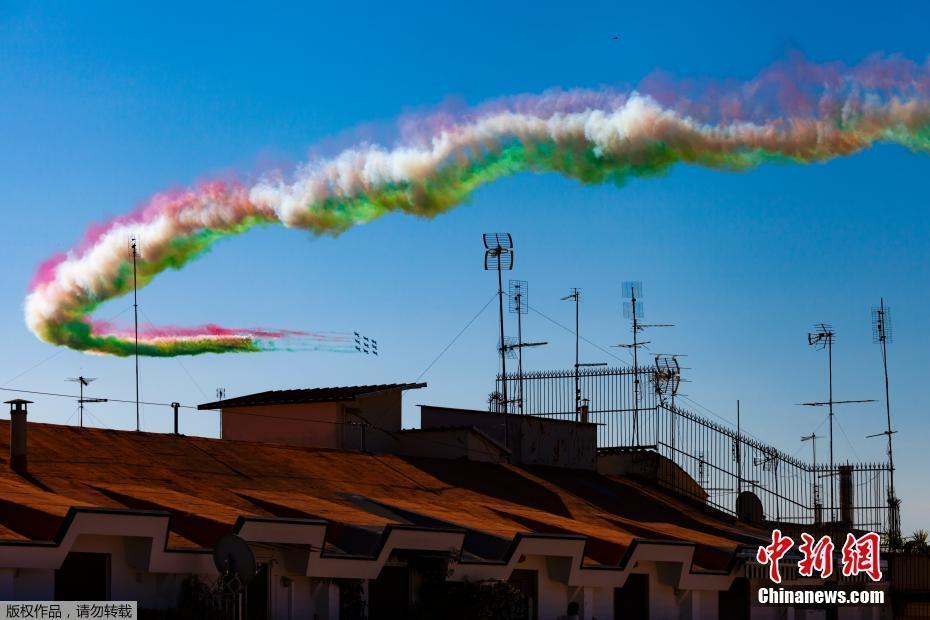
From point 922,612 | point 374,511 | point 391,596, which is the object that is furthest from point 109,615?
point 922,612

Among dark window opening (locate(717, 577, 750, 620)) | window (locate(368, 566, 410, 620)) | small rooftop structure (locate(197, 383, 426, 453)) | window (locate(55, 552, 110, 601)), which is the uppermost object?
small rooftop structure (locate(197, 383, 426, 453))

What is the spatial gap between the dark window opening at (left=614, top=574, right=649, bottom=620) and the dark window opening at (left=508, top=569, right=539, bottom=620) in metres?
3.51

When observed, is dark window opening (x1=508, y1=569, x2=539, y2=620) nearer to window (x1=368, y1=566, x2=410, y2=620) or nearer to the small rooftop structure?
window (x1=368, y1=566, x2=410, y2=620)

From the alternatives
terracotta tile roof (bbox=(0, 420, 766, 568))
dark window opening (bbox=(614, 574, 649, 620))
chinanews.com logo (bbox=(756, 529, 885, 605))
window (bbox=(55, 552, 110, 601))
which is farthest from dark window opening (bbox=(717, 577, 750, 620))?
window (bbox=(55, 552, 110, 601))

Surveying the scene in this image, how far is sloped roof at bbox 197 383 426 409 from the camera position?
57.5 m

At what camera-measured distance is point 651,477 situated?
209ft

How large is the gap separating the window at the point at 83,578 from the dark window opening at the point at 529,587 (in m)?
11.9

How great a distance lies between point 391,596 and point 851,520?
25.4 m

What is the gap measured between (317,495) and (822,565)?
15516mm

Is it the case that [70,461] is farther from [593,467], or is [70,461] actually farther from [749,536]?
[593,467]

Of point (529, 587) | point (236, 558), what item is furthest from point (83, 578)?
point (529, 587)

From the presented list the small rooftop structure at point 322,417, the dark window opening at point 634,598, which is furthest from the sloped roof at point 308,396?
the dark window opening at point 634,598

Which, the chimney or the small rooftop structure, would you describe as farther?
the small rooftop structure

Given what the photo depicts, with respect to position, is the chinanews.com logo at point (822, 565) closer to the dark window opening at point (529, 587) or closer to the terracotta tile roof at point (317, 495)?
the terracotta tile roof at point (317, 495)
